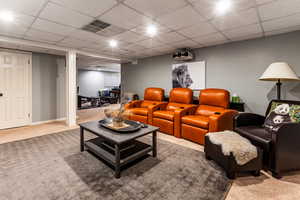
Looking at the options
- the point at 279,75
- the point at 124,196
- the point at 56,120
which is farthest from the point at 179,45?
the point at 56,120

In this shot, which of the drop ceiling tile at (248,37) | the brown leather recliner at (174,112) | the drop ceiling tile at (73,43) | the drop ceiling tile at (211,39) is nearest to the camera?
the drop ceiling tile at (248,37)

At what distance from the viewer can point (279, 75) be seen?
7.97 feet

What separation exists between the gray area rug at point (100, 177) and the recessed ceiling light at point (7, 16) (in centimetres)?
219

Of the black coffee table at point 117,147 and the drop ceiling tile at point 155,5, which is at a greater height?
the drop ceiling tile at point 155,5

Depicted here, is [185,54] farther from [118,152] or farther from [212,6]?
[118,152]

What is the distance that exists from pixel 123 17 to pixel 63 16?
923mm

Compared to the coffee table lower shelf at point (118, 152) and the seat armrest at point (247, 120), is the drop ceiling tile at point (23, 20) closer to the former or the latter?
the coffee table lower shelf at point (118, 152)

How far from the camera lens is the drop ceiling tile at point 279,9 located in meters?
1.92

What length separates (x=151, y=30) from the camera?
2.88 metres

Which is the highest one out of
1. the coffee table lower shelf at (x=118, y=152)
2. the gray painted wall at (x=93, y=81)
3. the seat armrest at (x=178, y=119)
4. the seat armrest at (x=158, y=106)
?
the gray painted wall at (x=93, y=81)

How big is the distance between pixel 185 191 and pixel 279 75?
7.80 feet

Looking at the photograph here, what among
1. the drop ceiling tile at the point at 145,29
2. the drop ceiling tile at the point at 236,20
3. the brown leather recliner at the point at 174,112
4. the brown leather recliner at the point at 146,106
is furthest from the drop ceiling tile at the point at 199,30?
the brown leather recliner at the point at 146,106

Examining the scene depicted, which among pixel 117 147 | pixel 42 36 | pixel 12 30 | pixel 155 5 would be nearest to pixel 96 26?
pixel 155 5

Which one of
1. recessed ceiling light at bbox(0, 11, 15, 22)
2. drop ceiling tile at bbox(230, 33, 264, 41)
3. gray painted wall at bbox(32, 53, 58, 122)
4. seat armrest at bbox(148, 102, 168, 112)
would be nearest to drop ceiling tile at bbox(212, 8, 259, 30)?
drop ceiling tile at bbox(230, 33, 264, 41)
